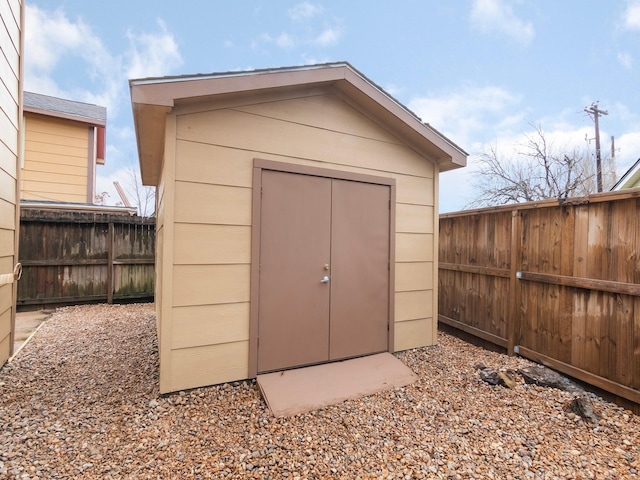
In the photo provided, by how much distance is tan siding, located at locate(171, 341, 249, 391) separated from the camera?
2586 millimetres

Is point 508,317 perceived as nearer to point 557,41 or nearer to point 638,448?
point 638,448

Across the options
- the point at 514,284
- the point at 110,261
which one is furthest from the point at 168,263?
the point at 110,261

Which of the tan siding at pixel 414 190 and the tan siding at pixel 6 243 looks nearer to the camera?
the tan siding at pixel 6 243

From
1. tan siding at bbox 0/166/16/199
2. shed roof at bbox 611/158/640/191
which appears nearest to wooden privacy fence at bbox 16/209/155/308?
tan siding at bbox 0/166/16/199

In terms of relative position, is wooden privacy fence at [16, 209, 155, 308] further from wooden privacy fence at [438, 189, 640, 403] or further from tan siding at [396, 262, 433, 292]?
wooden privacy fence at [438, 189, 640, 403]

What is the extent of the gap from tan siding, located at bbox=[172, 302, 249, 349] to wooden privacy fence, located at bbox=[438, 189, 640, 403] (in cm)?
313

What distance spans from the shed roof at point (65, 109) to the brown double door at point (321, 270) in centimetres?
772

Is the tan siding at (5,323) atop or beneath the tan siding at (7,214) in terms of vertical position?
beneath

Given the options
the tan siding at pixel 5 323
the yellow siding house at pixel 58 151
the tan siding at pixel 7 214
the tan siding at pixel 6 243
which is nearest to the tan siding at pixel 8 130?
the tan siding at pixel 7 214

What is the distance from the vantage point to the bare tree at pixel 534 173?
9797mm

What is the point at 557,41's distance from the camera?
827 cm

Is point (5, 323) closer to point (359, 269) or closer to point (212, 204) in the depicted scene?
point (212, 204)

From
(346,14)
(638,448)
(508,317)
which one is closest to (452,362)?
(508,317)

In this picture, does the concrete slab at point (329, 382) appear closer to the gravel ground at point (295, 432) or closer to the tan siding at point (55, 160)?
the gravel ground at point (295, 432)
